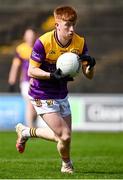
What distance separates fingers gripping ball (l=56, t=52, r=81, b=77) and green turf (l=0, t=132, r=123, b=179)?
121 cm

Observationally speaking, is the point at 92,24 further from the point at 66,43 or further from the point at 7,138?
the point at 66,43

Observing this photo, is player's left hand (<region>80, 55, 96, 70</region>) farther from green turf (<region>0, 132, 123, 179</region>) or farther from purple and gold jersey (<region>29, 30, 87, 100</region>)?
green turf (<region>0, 132, 123, 179</region>)

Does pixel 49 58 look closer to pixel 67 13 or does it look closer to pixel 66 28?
pixel 66 28

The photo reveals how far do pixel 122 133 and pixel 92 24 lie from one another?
17.1 ft

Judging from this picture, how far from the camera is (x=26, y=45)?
53.3 feet

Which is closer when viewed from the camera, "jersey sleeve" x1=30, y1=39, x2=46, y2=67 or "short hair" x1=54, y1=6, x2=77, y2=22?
"short hair" x1=54, y1=6, x2=77, y2=22

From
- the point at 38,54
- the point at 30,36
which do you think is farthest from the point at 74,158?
the point at 30,36

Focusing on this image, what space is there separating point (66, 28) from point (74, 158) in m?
3.49

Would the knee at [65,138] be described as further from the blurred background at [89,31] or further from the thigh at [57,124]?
the blurred background at [89,31]

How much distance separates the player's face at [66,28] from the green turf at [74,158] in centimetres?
165

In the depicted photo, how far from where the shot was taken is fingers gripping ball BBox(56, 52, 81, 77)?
912 centimetres

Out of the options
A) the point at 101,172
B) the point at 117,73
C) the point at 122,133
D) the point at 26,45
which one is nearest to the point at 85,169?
the point at 101,172

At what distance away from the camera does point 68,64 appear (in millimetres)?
9117

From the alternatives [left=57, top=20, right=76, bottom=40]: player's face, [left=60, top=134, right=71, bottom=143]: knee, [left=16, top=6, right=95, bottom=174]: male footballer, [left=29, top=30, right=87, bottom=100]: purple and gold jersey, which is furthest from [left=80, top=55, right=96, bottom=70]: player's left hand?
[left=60, top=134, right=71, bottom=143]: knee
